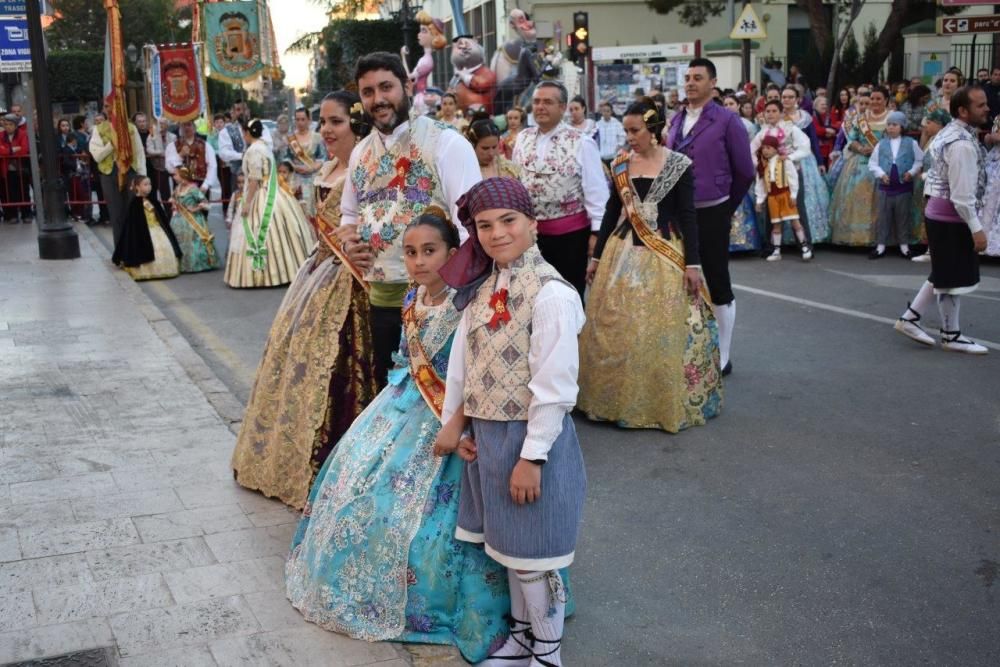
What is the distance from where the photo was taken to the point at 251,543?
188 inches

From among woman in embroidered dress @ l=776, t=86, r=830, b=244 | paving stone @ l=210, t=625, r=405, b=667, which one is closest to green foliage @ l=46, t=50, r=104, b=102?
woman in embroidered dress @ l=776, t=86, r=830, b=244

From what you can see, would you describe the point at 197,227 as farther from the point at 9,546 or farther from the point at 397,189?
the point at 397,189

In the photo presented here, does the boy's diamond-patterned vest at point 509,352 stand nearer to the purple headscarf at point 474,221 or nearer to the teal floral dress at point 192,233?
the purple headscarf at point 474,221

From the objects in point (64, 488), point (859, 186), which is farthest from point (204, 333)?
point (859, 186)

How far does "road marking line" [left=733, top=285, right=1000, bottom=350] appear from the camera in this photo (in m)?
8.38

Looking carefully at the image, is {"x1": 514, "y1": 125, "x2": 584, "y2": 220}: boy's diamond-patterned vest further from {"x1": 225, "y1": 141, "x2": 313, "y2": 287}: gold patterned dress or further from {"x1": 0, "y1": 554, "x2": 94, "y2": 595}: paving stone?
{"x1": 225, "y1": 141, "x2": 313, "y2": 287}: gold patterned dress

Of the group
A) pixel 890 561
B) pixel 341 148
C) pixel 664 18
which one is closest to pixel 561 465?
pixel 890 561

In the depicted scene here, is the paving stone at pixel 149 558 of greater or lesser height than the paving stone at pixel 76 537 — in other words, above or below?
below

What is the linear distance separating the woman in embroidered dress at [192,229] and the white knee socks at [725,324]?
26.1 ft

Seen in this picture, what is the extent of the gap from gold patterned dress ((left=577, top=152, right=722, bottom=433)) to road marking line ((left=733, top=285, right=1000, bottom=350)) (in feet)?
9.32

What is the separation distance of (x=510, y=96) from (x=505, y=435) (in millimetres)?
19780

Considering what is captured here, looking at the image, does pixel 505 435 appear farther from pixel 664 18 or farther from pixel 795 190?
pixel 664 18

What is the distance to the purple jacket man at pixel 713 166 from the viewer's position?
723cm

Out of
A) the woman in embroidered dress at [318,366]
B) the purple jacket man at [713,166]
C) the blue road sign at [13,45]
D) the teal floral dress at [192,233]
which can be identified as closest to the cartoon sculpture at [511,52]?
the blue road sign at [13,45]
